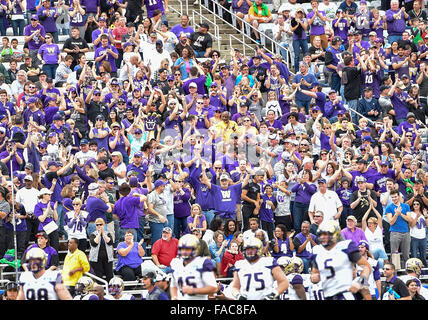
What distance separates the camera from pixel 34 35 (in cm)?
2256

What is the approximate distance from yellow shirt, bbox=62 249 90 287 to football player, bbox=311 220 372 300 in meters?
4.51

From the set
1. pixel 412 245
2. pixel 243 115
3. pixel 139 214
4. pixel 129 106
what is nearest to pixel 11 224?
pixel 139 214

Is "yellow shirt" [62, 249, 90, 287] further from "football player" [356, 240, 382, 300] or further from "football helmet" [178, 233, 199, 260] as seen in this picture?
"football player" [356, 240, 382, 300]

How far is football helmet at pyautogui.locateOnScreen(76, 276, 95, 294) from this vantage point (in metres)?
14.9

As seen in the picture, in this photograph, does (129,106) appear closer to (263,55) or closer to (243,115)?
(243,115)

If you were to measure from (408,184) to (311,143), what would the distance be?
82.6 inches

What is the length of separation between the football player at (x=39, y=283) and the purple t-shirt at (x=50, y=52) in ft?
31.4

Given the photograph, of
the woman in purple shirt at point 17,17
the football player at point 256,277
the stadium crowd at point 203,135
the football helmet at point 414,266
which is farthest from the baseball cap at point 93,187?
the woman in purple shirt at point 17,17

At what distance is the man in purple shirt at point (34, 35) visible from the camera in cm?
2256

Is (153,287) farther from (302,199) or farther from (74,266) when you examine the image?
(302,199)

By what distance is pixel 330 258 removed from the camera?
1302cm

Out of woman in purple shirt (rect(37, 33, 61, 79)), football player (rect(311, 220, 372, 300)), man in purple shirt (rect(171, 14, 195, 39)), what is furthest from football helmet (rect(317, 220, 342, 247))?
man in purple shirt (rect(171, 14, 195, 39))

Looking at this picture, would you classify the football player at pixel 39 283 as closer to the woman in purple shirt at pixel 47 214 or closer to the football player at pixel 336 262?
the football player at pixel 336 262
